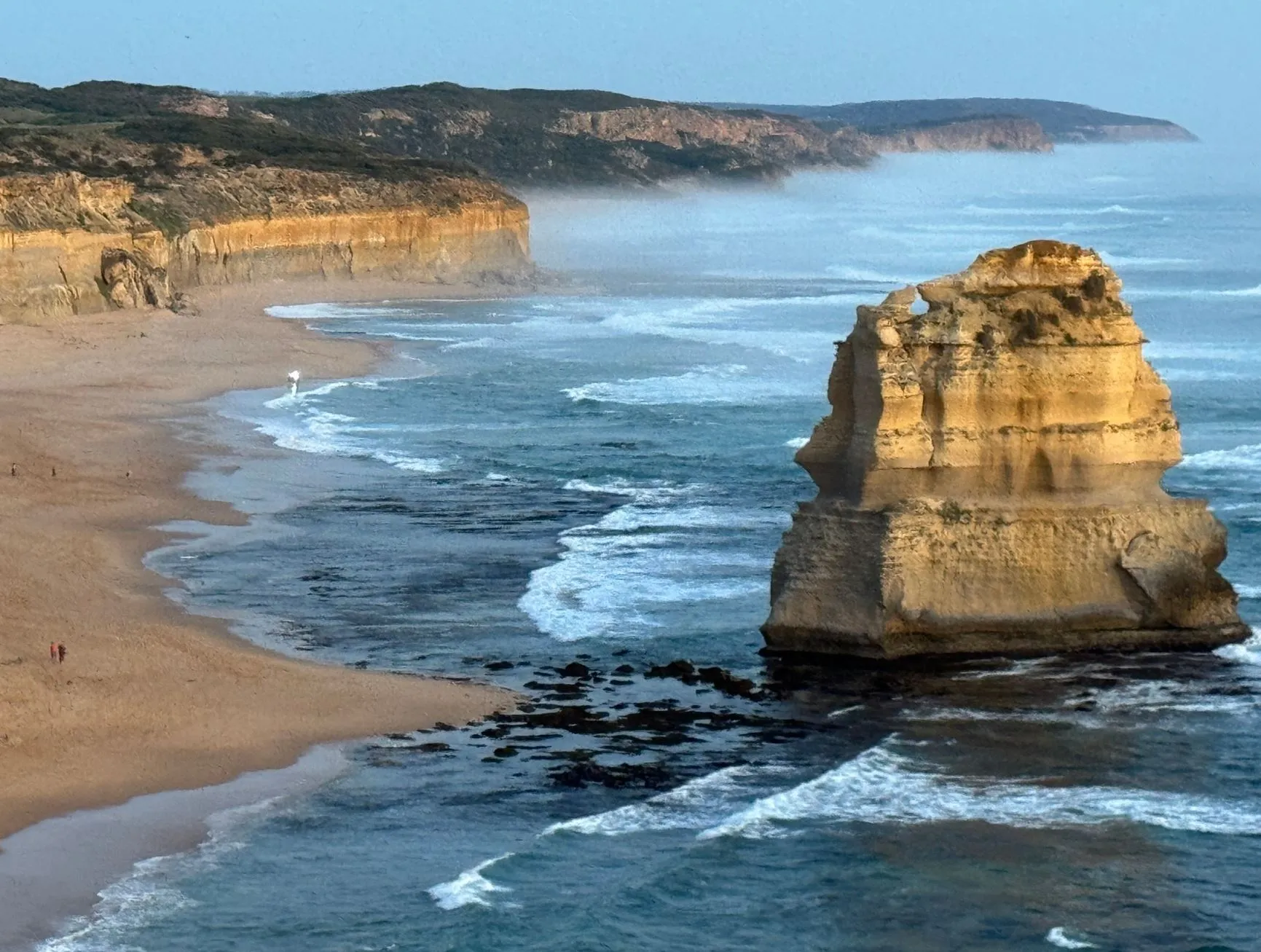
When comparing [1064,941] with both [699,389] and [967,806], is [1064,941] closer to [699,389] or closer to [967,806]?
[967,806]

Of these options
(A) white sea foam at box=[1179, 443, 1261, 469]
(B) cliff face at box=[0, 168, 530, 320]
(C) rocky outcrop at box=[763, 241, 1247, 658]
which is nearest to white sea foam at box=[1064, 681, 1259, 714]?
(C) rocky outcrop at box=[763, 241, 1247, 658]

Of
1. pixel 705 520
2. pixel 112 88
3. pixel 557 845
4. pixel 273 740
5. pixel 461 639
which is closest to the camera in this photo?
pixel 557 845

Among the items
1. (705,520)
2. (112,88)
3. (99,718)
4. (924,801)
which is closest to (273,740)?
(99,718)

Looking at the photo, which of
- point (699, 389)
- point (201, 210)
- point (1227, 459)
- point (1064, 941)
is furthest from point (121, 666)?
point (201, 210)

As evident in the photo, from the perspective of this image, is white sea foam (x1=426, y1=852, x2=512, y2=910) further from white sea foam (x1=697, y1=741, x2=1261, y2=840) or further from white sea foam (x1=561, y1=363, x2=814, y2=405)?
white sea foam (x1=561, y1=363, x2=814, y2=405)

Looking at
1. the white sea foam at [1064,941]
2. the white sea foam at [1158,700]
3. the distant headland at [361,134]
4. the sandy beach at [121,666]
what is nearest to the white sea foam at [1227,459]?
the white sea foam at [1158,700]

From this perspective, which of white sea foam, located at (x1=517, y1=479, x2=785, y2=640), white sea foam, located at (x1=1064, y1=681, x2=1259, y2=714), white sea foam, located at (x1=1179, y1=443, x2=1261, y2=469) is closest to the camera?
white sea foam, located at (x1=1064, y1=681, x2=1259, y2=714)

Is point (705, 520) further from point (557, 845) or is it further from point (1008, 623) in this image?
point (557, 845)
